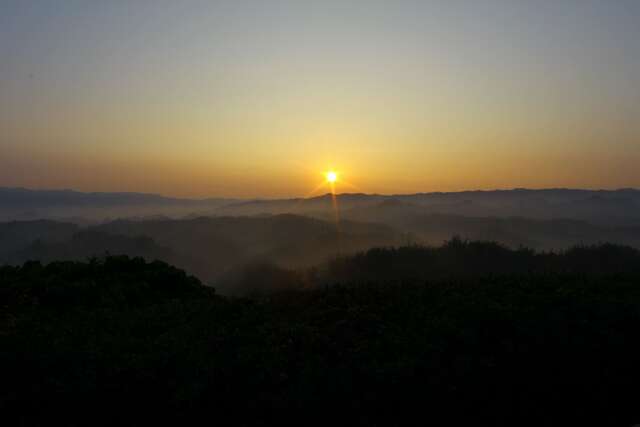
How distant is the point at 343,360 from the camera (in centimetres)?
789

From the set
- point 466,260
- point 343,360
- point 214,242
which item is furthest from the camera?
point 214,242

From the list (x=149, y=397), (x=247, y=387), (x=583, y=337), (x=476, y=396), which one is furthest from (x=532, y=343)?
(x=149, y=397)

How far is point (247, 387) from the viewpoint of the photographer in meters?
7.41

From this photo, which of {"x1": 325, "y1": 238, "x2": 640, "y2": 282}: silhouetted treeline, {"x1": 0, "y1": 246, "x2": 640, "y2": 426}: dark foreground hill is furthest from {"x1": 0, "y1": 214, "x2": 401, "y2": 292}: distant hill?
{"x1": 0, "y1": 246, "x2": 640, "y2": 426}: dark foreground hill

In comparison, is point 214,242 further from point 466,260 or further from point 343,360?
point 343,360

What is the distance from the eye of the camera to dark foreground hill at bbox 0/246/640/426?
7262mm

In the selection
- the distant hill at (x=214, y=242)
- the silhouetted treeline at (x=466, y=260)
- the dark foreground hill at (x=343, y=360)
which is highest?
the dark foreground hill at (x=343, y=360)

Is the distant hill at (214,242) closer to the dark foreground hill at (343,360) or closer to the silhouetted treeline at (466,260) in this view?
the silhouetted treeline at (466,260)

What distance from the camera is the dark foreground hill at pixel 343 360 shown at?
7.26 meters

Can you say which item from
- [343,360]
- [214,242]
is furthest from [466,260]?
[214,242]

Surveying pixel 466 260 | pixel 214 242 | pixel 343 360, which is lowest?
pixel 214 242

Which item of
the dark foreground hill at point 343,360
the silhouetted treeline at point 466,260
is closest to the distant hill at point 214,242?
the silhouetted treeline at point 466,260

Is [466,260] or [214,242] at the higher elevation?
[466,260]

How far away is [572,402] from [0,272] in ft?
46.3
